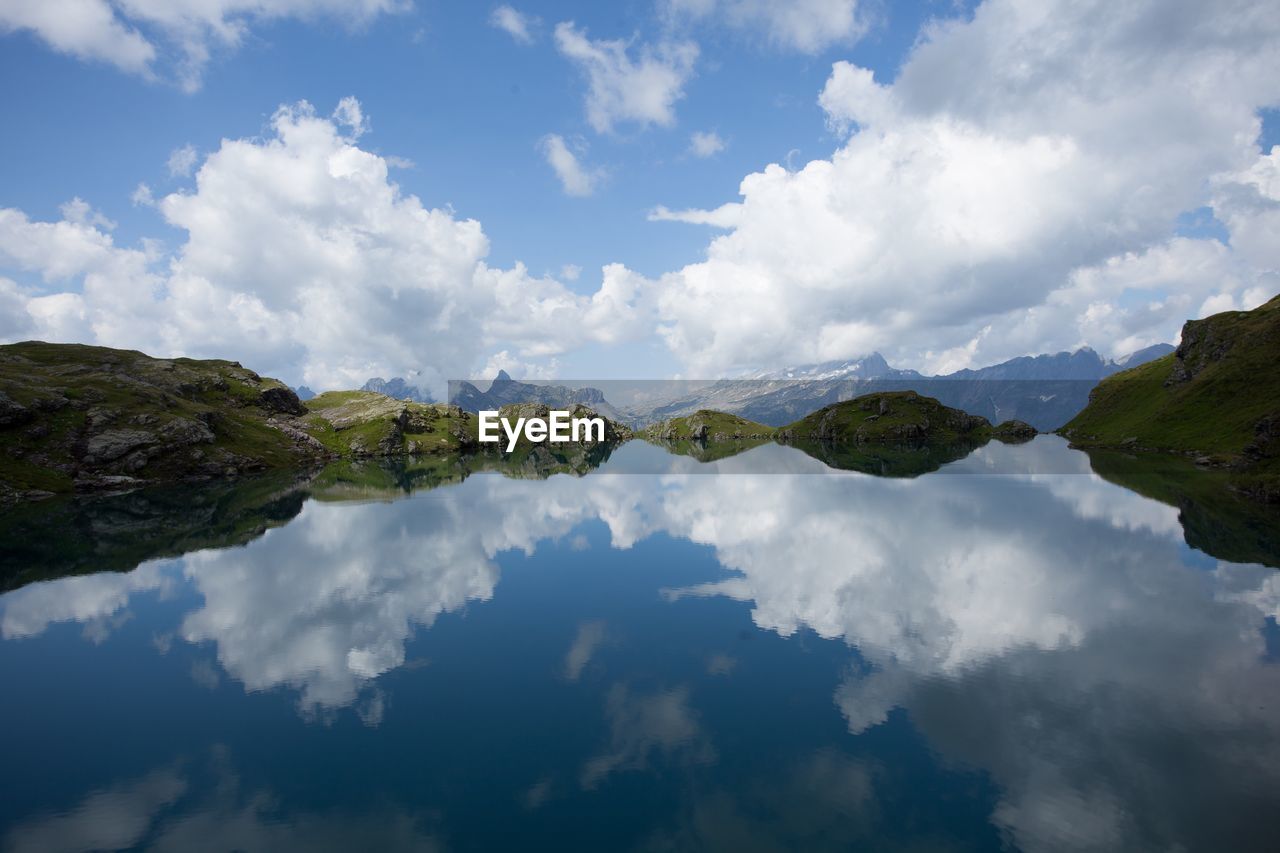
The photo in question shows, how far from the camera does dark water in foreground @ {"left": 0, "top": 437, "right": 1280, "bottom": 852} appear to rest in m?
23.1

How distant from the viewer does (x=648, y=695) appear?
3406cm

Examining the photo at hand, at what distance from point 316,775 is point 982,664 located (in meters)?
39.7

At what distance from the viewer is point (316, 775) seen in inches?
1043

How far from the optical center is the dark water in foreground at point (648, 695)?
2309 cm

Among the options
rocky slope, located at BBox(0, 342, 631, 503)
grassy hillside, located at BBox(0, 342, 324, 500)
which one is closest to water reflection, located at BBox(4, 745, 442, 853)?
rocky slope, located at BBox(0, 342, 631, 503)

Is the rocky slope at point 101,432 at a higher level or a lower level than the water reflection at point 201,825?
higher

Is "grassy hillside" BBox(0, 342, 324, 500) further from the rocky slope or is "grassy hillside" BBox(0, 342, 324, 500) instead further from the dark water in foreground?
the dark water in foreground

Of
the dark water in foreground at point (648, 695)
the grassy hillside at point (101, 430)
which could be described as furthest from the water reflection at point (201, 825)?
the grassy hillside at point (101, 430)

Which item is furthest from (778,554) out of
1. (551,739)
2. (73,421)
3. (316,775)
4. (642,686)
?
(73,421)

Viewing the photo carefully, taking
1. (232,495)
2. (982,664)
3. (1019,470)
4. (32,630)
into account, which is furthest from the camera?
(1019,470)

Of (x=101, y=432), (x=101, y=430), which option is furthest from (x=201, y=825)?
(x=101, y=430)

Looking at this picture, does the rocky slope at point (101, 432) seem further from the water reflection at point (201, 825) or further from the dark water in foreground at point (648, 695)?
the water reflection at point (201, 825)

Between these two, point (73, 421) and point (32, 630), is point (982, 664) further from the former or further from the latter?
point (73, 421)

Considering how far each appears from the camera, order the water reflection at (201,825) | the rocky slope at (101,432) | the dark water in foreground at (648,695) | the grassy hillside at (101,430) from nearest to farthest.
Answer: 1. the water reflection at (201,825)
2. the dark water in foreground at (648,695)
3. the rocky slope at (101,432)
4. the grassy hillside at (101,430)
